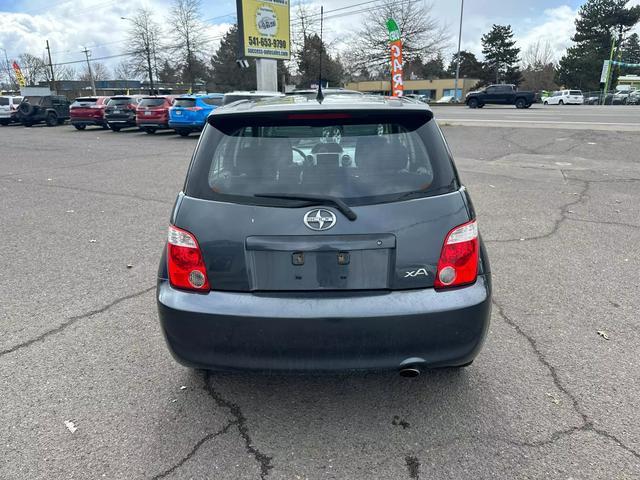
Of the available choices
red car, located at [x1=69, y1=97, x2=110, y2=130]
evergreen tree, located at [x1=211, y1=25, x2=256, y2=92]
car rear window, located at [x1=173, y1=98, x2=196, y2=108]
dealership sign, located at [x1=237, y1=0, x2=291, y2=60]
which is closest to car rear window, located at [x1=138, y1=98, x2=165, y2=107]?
car rear window, located at [x1=173, y1=98, x2=196, y2=108]

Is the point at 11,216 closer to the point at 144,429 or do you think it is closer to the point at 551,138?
the point at 144,429

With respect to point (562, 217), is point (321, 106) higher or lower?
higher

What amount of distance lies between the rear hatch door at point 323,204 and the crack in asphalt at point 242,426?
83 cm

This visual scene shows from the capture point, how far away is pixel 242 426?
8.34ft

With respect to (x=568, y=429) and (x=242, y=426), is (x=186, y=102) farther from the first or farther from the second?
(x=568, y=429)

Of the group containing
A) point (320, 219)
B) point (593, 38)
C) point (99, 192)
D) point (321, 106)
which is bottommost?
point (99, 192)

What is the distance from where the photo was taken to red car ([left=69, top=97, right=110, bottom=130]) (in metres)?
23.5

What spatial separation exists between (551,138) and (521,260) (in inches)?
467

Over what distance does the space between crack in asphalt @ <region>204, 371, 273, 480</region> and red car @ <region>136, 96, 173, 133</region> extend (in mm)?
19154

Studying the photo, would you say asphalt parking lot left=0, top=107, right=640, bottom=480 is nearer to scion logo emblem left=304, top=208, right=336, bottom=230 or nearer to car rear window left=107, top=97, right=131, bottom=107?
scion logo emblem left=304, top=208, right=336, bottom=230

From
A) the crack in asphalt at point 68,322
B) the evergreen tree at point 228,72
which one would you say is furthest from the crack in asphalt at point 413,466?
the evergreen tree at point 228,72

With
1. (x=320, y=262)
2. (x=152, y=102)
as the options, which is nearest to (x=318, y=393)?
(x=320, y=262)

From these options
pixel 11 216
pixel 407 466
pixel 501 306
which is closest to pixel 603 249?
pixel 501 306

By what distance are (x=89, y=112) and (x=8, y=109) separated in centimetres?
925
